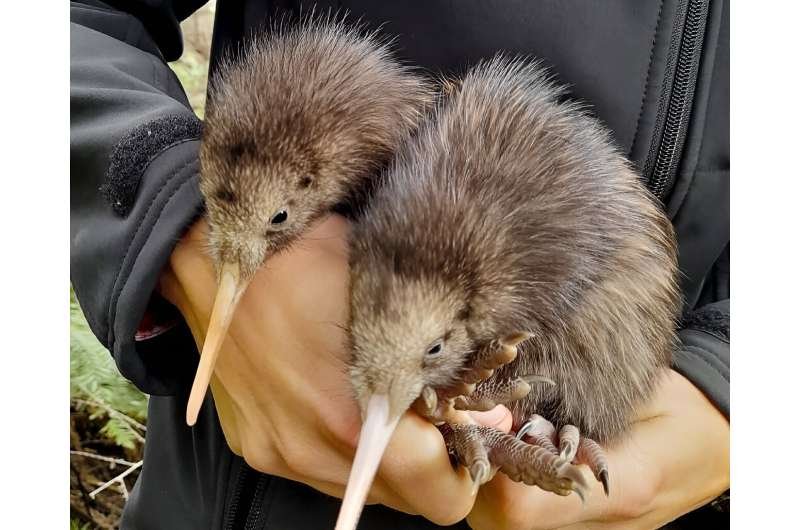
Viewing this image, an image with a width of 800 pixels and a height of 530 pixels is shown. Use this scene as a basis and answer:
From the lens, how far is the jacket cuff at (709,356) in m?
0.93

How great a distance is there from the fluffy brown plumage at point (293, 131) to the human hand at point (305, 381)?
3cm

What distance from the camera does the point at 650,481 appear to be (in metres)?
0.84

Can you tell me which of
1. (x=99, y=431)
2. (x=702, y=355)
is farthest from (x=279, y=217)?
(x=99, y=431)

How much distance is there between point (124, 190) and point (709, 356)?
2.41 feet

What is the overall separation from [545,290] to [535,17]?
34 cm

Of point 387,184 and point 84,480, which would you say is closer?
point 387,184

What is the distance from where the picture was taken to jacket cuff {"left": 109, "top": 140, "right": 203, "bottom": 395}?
0.75 meters

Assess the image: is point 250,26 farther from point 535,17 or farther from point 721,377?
point 721,377

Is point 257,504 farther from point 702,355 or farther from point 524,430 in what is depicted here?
point 702,355

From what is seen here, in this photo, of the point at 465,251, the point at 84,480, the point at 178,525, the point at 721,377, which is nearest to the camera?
the point at 465,251

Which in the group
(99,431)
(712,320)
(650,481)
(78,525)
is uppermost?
(712,320)

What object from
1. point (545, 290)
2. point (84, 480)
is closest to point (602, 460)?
point (545, 290)
